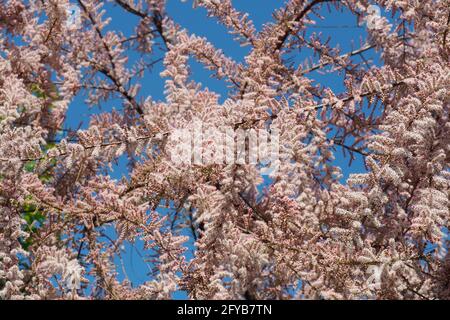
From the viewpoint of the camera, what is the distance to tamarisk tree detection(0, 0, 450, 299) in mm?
3350

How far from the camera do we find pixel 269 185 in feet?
14.2

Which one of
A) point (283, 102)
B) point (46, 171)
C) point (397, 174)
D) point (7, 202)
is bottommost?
point (397, 174)

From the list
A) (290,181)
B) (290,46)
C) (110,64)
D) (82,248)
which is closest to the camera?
(290,181)

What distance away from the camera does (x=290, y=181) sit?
148 inches

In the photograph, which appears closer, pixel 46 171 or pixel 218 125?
pixel 218 125

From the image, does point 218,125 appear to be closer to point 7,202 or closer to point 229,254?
point 229,254

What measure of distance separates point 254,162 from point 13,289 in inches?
60.8

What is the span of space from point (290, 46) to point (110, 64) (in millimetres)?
1803

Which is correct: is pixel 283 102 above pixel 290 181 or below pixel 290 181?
above

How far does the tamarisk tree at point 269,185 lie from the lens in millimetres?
3350

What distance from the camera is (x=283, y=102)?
4.04m

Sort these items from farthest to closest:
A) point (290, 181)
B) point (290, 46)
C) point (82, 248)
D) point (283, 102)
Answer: point (290, 46) → point (82, 248) → point (283, 102) → point (290, 181)
